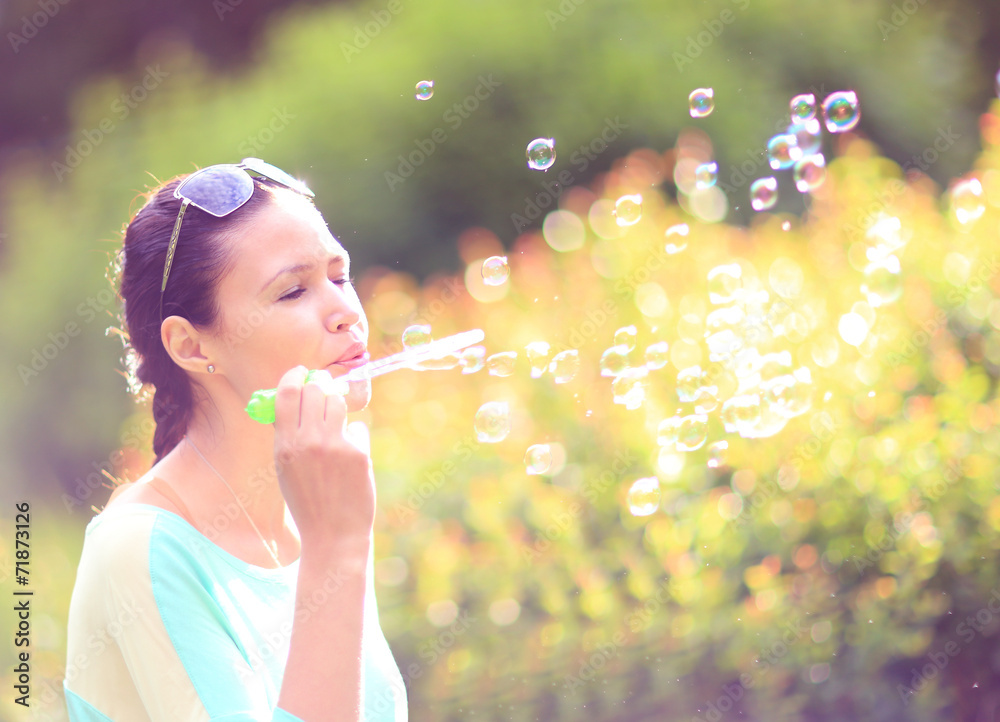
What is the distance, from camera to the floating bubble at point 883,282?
3018 millimetres

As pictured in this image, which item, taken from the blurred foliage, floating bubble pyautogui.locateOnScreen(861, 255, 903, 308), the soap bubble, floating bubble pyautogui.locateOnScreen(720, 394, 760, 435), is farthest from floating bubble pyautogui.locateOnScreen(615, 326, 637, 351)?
floating bubble pyautogui.locateOnScreen(861, 255, 903, 308)

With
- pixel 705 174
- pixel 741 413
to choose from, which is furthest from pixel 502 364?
pixel 705 174

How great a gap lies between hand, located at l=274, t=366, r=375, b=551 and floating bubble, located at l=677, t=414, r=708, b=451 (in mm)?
1555

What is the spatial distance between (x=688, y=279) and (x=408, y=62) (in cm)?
330

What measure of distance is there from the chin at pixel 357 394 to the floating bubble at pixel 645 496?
4.08ft

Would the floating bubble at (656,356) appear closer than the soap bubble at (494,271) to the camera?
No

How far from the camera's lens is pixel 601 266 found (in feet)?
12.3

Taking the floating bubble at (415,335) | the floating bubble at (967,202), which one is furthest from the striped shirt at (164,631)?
the floating bubble at (967,202)

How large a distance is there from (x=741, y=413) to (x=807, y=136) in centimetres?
100

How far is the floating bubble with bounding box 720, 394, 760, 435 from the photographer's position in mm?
2748

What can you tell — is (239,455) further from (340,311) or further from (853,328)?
(853,328)

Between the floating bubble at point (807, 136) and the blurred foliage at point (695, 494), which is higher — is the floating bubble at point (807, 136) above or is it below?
above

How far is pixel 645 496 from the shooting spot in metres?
2.65

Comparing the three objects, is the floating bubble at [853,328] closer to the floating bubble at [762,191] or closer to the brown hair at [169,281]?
the floating bubble at [762,191]
